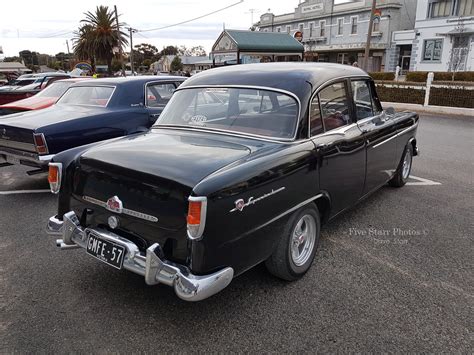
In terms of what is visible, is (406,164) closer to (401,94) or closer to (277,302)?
(277,302)

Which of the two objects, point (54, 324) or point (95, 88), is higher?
point (95, 88)

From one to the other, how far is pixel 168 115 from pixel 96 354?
2.27 m

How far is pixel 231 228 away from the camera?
252 centimetres

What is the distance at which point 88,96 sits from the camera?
669 centimetres

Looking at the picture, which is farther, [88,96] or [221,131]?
[88,96]

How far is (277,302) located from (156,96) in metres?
4.65

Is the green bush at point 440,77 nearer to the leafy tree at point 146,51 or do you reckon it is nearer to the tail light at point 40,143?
the tail light at point 40,143

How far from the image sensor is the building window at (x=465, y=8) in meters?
31.7

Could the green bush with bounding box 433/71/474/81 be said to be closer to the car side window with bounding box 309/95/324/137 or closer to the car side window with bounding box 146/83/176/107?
the car side window with bounding box 146/83/176/107

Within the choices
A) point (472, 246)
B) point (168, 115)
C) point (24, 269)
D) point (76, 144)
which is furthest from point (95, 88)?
point (472, 246)

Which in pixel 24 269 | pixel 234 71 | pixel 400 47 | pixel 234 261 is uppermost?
pixel 400 47

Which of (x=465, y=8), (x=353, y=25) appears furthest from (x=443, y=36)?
(x=353, y=25)

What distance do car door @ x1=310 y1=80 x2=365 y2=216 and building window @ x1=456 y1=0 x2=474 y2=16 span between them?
114 feet

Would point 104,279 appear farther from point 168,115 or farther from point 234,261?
point 168,115
